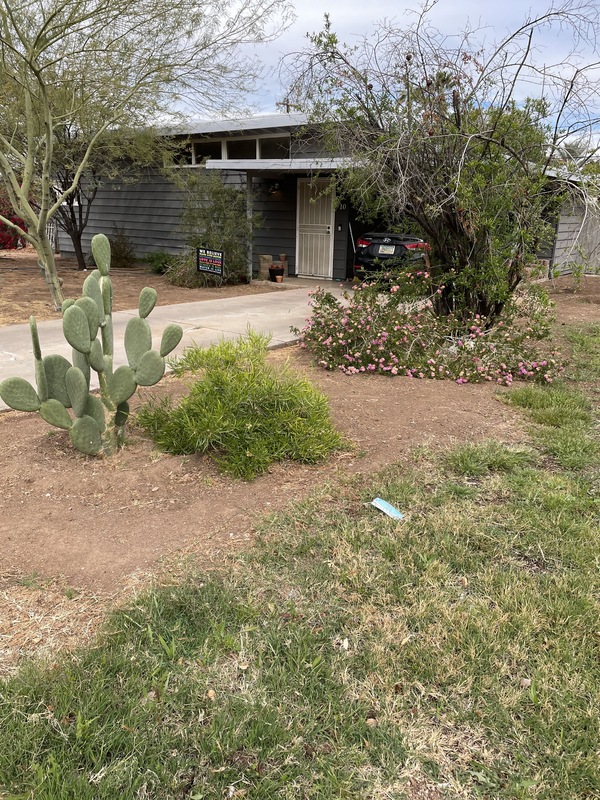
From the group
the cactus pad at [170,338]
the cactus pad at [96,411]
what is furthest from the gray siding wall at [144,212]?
the cactus pad at [96,411]

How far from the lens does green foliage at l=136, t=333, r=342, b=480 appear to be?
12.8 feet

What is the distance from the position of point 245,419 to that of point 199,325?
199 inches

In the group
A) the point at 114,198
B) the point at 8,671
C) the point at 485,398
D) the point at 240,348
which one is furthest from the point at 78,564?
the point at 114,198

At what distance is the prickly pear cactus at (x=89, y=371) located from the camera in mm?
3564

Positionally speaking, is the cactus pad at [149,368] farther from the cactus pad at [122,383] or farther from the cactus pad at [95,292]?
the cactus pad at [95,292]

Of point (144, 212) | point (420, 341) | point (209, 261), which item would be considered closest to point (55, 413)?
point (420, 341)

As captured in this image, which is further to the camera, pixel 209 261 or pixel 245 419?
pixel 209 261

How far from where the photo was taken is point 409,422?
4.86m

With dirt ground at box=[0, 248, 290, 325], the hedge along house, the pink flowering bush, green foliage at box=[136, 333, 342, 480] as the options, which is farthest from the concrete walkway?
the hedge along house

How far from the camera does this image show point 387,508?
3432 mm

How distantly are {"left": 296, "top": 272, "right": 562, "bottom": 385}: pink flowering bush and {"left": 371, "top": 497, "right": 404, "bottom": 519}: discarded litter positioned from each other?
112 inches

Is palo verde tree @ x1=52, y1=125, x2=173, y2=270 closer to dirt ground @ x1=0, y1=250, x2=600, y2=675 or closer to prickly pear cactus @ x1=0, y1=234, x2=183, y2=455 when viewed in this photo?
prickly pear cactus @ x1=0, y1=234, x2=183, y2=455

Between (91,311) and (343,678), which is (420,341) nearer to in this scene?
(91,311)

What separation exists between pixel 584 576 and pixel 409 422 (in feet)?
7.09
